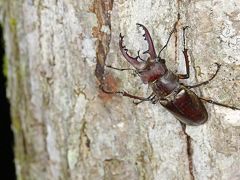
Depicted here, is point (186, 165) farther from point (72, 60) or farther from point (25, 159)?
point (25, 159)

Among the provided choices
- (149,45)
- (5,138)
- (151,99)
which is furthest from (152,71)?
(5,138)

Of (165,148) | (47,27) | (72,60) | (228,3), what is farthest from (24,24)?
(228,3)

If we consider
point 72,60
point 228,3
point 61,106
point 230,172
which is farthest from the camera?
point 61,106

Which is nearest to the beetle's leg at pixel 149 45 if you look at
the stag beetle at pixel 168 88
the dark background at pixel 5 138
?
the stag beetle at pixel 168 88

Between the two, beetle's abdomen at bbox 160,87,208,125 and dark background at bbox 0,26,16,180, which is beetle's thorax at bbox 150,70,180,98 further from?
dark background at bbox 0,26,16,180

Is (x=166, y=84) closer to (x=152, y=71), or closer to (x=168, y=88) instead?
(x=168, y=88)

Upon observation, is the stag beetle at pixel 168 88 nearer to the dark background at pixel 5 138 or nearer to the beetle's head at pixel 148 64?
the beetle's head at pixel 148 64
